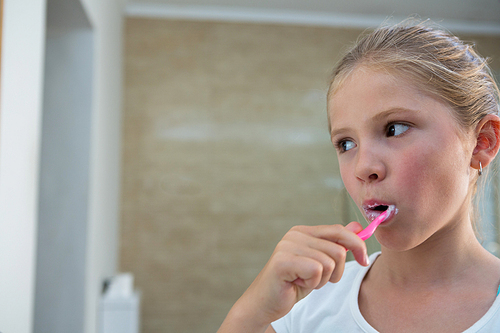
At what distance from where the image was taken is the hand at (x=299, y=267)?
40 cm

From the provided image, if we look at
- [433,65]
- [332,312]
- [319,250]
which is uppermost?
[433,65]

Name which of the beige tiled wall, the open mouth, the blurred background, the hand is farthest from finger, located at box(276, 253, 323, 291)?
the beige tiled wall

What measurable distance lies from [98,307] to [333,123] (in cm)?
173

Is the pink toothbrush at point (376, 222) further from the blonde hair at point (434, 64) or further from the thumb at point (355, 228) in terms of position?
the blonde hair at point (434, 64)

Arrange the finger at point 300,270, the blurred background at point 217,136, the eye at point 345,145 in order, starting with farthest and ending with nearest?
the blurred background at point 217,136, the eye at point 345,145, the finger at point 300,270

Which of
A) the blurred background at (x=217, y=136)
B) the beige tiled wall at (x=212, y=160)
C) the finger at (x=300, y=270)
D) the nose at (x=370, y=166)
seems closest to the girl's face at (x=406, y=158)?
the nose at (x=370, y=166)

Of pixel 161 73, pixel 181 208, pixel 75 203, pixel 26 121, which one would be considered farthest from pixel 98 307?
pixel 161 73

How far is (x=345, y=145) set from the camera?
516mm

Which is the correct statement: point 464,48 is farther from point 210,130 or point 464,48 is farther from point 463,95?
point 210,130

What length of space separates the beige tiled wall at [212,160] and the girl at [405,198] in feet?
6.62

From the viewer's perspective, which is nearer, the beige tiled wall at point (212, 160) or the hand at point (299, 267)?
the hand at point (299, 267)

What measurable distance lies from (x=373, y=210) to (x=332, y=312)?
176 mm

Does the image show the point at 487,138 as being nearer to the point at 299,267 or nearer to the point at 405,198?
the point at 405,198

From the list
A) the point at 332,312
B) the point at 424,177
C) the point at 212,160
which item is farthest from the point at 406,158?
the point at 212,160
